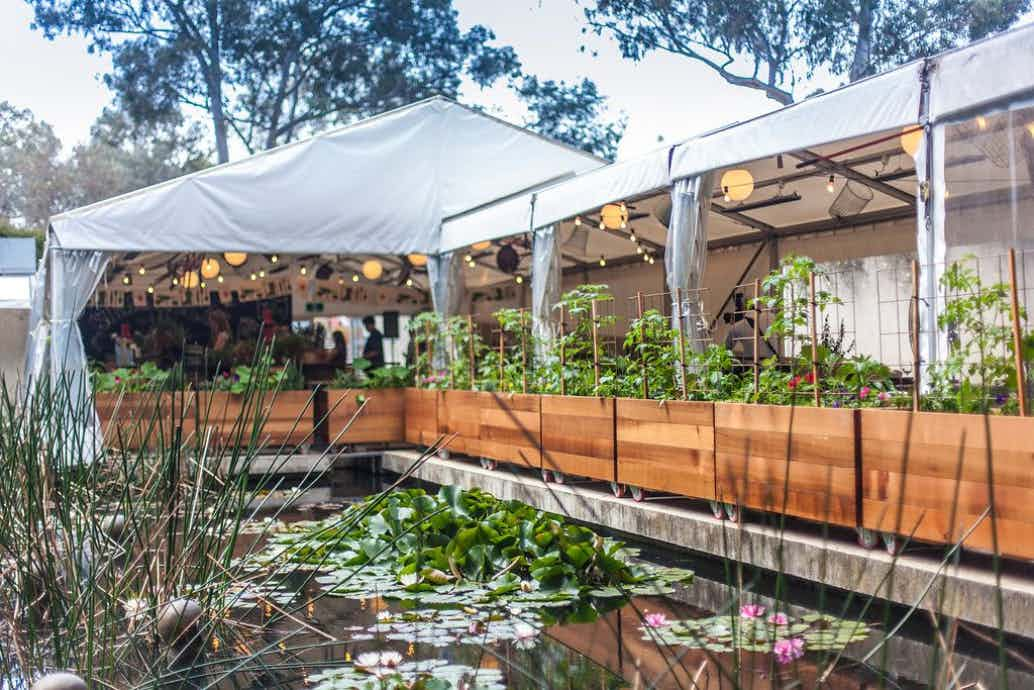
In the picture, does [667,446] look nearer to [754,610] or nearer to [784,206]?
[754,610]

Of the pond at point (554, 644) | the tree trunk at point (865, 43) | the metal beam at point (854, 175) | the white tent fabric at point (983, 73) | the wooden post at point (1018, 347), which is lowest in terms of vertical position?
the pond at point (554, 644)

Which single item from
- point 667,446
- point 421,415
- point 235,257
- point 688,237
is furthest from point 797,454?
point 235,257

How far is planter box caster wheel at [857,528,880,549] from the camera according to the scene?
15.9 feet

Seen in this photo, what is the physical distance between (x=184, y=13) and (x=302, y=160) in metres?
12.0

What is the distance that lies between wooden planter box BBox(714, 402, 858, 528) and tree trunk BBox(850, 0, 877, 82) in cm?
1477

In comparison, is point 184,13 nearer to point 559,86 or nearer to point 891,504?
point 559,86

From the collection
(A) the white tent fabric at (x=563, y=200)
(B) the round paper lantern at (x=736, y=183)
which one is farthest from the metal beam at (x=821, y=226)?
(A) the white tent fabric at (x=563, y=200)

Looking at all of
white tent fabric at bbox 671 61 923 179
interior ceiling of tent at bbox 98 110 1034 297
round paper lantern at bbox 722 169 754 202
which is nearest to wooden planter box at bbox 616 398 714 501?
white tent fabric at bbox 671 61 923 179

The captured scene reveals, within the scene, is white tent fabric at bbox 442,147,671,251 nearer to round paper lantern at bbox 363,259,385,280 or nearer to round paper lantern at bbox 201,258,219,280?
round paper lantern at bbox 363,259,385,280

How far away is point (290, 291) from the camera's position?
54.9 feet

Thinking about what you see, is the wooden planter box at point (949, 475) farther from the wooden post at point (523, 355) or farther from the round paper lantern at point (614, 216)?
the round paper lantern at point (614, 216)

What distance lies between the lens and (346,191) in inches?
482

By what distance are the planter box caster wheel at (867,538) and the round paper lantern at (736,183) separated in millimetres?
3852

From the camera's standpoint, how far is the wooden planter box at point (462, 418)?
30.5ft
